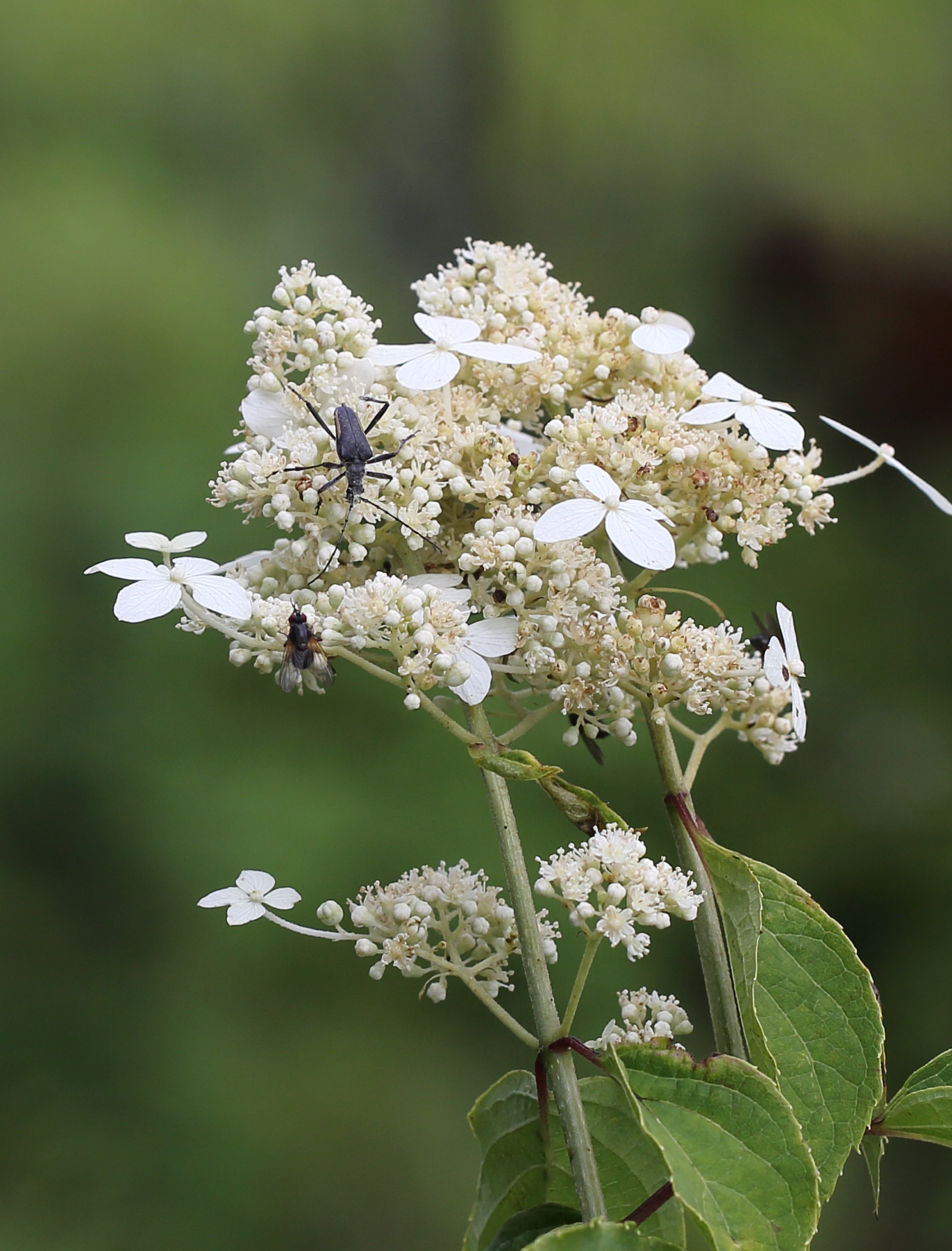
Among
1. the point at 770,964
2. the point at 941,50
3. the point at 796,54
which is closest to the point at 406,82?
the point at 796,54

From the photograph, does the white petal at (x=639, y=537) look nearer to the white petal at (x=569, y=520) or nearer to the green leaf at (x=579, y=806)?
the white petal at (x=569, y=520)

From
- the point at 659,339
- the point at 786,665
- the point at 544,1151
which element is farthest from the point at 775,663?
the point at 544,1151

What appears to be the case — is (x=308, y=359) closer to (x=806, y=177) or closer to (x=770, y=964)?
(x=770, y=964)

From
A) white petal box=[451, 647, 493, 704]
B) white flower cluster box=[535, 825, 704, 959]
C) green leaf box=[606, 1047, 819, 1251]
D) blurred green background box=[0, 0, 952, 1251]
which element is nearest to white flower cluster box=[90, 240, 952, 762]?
white petal box=[451, 647, 493, 704]

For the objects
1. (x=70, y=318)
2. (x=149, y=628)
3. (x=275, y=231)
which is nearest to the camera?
(x=149, y=628)

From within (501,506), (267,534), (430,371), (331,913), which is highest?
(267,534)

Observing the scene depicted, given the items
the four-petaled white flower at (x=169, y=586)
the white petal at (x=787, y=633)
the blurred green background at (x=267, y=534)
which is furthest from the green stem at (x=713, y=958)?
the blurred green background at (x=267, y=534)

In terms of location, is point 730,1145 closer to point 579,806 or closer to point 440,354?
point 579,806
